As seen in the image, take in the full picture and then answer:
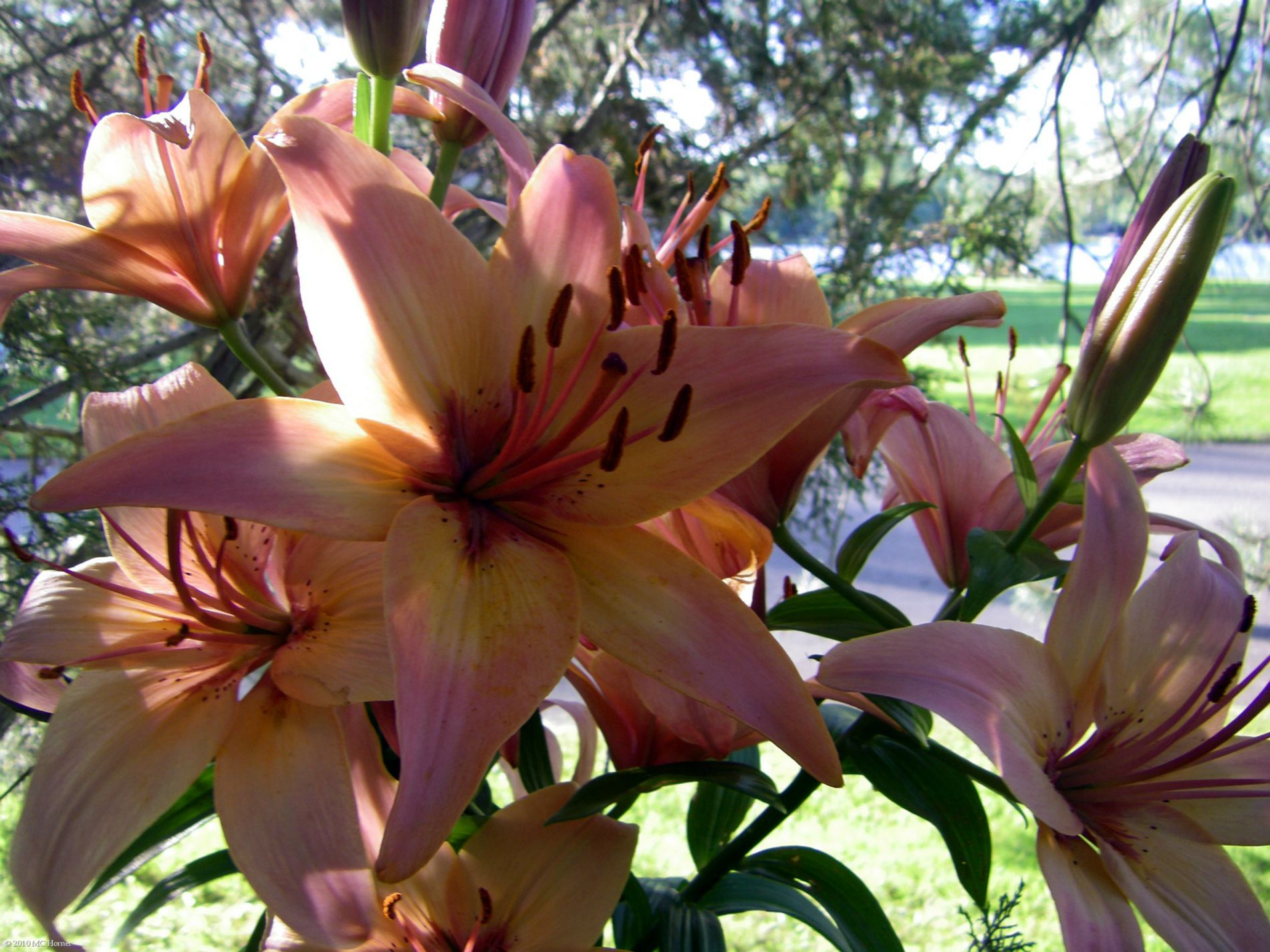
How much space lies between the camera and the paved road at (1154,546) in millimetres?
2107

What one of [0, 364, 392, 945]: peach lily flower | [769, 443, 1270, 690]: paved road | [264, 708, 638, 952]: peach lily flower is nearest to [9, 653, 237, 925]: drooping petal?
[0, 364, 392, 945]: peach lily flower

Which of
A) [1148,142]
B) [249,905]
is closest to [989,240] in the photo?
[1148,142]

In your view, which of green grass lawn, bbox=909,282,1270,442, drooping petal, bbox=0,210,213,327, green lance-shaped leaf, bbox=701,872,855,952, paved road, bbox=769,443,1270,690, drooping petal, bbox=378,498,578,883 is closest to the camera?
drooping petal, bbox=378,498,578,883

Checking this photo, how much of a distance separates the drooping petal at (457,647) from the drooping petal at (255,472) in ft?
0.06

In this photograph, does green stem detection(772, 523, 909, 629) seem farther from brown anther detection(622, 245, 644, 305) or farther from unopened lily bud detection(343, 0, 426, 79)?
unopened lily bud detection(343, 0, 426, 79)

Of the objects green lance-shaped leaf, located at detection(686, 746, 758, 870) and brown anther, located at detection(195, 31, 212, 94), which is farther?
green lance-shaped leaf, located at detection(686, 746, 758, 870)

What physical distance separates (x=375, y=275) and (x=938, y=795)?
0.31 metres

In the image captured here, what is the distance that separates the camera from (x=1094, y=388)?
0.35 meters

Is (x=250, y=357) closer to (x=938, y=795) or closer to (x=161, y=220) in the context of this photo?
(x=161, y=220)

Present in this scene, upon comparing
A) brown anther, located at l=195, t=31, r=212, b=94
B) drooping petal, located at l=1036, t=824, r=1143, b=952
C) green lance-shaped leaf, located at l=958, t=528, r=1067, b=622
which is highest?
brown anther, located at l=195, t=31, r=212, b=94

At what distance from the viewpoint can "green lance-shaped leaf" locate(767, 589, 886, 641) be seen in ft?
1.39

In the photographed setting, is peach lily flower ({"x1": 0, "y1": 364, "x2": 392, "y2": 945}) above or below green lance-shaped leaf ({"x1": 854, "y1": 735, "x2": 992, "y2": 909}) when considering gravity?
above

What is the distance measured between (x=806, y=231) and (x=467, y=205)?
159 cm

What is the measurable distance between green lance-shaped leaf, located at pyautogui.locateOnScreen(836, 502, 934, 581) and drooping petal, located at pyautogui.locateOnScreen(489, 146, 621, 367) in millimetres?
187
